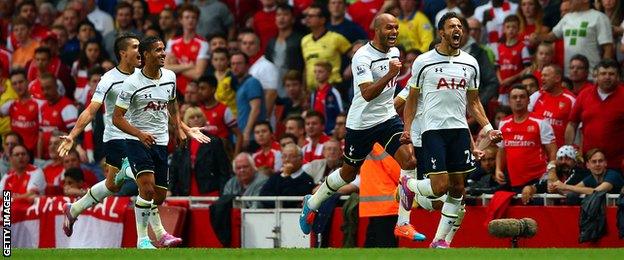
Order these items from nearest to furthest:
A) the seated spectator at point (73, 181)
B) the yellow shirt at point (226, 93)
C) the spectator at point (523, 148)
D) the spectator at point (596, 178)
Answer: the spectator at point (596, 178)
the spectator at point (523, 148)
the seated spectator at point (73, 181)
the yellow shirt at point (226, 93)

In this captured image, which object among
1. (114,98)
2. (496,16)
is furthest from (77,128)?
(496,16)

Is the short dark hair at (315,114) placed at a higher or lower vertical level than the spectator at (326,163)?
higher

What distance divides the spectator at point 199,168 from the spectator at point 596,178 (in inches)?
202

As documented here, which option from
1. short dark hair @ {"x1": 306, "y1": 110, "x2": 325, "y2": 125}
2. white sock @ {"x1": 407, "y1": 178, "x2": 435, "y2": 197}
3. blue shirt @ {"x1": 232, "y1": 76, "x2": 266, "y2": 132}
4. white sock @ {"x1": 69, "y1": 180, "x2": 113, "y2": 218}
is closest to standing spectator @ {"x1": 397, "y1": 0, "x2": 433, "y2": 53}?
short dark hair @ {"x1": 306, "y1": 110, "x2": 325, "y2": 125}

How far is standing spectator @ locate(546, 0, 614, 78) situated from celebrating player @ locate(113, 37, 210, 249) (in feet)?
20.2

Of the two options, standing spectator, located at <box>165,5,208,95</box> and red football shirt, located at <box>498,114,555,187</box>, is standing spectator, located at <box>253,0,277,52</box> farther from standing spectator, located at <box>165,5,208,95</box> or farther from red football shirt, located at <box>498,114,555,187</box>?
red football shirt, located at <box>498,114,555,187</box>

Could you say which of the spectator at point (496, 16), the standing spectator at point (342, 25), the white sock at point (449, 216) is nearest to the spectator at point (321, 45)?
the standing spectator at point (342, 25)

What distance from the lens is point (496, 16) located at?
23.2 metres

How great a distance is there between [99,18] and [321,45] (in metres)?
5.37

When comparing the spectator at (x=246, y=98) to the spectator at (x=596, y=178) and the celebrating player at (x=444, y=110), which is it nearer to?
the spectator at (x=596, y=178)

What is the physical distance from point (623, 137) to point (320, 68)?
16.0 ft

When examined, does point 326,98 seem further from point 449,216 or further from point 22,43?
point 22,43

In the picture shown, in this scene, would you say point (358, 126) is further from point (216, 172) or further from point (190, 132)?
point (216, 172)

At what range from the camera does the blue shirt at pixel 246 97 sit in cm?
2366
